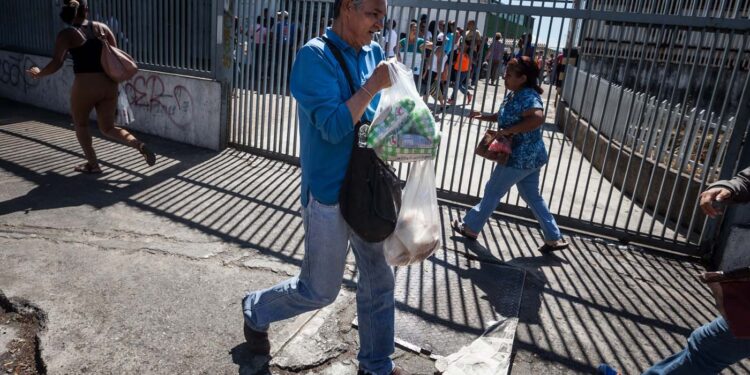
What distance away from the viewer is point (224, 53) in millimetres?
6750

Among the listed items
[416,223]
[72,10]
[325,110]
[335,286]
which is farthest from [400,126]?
[72,10]

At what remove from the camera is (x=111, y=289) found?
3.41 meters

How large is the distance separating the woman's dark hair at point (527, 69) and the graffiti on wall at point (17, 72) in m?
8.09

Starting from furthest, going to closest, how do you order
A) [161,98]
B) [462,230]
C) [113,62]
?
[161,98]
[113,62]
[462,230]

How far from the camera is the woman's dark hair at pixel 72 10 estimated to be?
16.3ft

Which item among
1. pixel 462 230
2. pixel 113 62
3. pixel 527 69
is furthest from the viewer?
pixel 113 62

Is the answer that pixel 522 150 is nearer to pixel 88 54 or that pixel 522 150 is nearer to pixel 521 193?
pixel 521 193

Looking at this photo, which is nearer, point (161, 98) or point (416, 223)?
point (416, 223)

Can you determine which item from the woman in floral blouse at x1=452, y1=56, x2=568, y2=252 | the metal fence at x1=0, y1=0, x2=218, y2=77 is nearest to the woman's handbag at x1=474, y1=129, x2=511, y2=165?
the woman in floral blouse at x1=452, y1=56, x2=568, y2=252

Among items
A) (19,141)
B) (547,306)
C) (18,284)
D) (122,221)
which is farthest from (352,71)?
(19,141)

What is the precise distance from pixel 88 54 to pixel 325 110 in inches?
165

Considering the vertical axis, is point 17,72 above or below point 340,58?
below

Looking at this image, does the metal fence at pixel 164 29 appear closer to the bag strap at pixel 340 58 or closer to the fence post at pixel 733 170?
the bag strap at pixel 340 58

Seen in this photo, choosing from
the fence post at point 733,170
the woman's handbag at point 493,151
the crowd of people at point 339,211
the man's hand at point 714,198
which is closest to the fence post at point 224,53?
the woman's handbag at point 493,151
